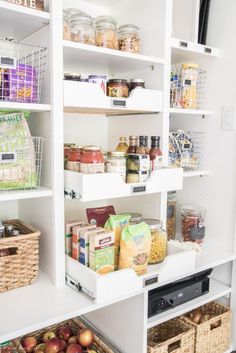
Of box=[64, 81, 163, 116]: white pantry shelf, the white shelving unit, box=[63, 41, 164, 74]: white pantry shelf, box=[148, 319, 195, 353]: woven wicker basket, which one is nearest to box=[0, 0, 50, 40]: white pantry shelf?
the white shelving unit

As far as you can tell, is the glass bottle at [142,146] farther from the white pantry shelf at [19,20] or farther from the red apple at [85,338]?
the red apple at [85,338]

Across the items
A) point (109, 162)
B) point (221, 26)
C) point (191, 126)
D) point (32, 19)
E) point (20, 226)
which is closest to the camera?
point (32, 19)

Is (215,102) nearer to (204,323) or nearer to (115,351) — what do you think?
(204,323)

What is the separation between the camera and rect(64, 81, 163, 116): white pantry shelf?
4.55 ft

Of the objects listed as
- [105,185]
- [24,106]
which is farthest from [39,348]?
[24,106]

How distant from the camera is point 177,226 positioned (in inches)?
85.7

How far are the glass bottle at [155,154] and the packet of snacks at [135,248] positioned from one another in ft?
0.97

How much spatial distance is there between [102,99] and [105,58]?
26 centimetres

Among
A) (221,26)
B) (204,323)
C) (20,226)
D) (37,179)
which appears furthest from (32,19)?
(204,323)

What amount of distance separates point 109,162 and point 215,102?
2.76ft

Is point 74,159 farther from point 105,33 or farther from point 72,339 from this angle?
point 72,339

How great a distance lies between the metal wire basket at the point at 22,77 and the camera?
1.29 m

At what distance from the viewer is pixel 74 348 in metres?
1.59

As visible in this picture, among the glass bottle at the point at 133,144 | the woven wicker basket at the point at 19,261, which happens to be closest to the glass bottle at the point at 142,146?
the glass bottle at the point at 133,144
